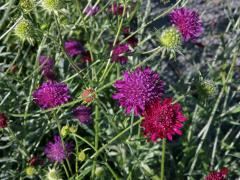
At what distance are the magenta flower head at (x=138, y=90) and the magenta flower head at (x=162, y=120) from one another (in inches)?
3.0

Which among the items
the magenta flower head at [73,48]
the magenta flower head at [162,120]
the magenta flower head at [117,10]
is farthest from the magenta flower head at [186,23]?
the magenta flower head at [73,48]

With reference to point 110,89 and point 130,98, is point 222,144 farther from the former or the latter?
point 130,98

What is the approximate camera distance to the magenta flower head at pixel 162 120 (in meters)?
1.09

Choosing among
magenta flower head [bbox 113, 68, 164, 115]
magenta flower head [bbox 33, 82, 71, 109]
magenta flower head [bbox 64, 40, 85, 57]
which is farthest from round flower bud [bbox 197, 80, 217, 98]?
magenta flower head [bbox 64, 40, 85, 57]

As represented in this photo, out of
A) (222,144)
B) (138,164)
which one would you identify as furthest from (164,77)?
(138,164)

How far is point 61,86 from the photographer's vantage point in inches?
56.5

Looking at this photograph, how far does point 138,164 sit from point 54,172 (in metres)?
0.30

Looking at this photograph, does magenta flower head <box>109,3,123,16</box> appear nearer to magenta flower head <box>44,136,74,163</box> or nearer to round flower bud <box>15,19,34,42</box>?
round flower bud <box>15,19,34,42</box>

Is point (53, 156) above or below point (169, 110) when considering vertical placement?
below

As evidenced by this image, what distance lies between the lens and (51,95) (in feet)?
4.53

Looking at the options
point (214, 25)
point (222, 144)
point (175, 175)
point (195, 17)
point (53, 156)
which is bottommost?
point (175, 175)

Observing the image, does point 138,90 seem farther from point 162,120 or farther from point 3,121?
point 3,121

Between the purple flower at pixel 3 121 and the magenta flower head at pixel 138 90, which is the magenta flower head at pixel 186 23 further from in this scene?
the purple flower at pixel 3 121

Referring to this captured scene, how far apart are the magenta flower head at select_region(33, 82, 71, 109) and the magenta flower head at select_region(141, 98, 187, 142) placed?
0.34 metres
